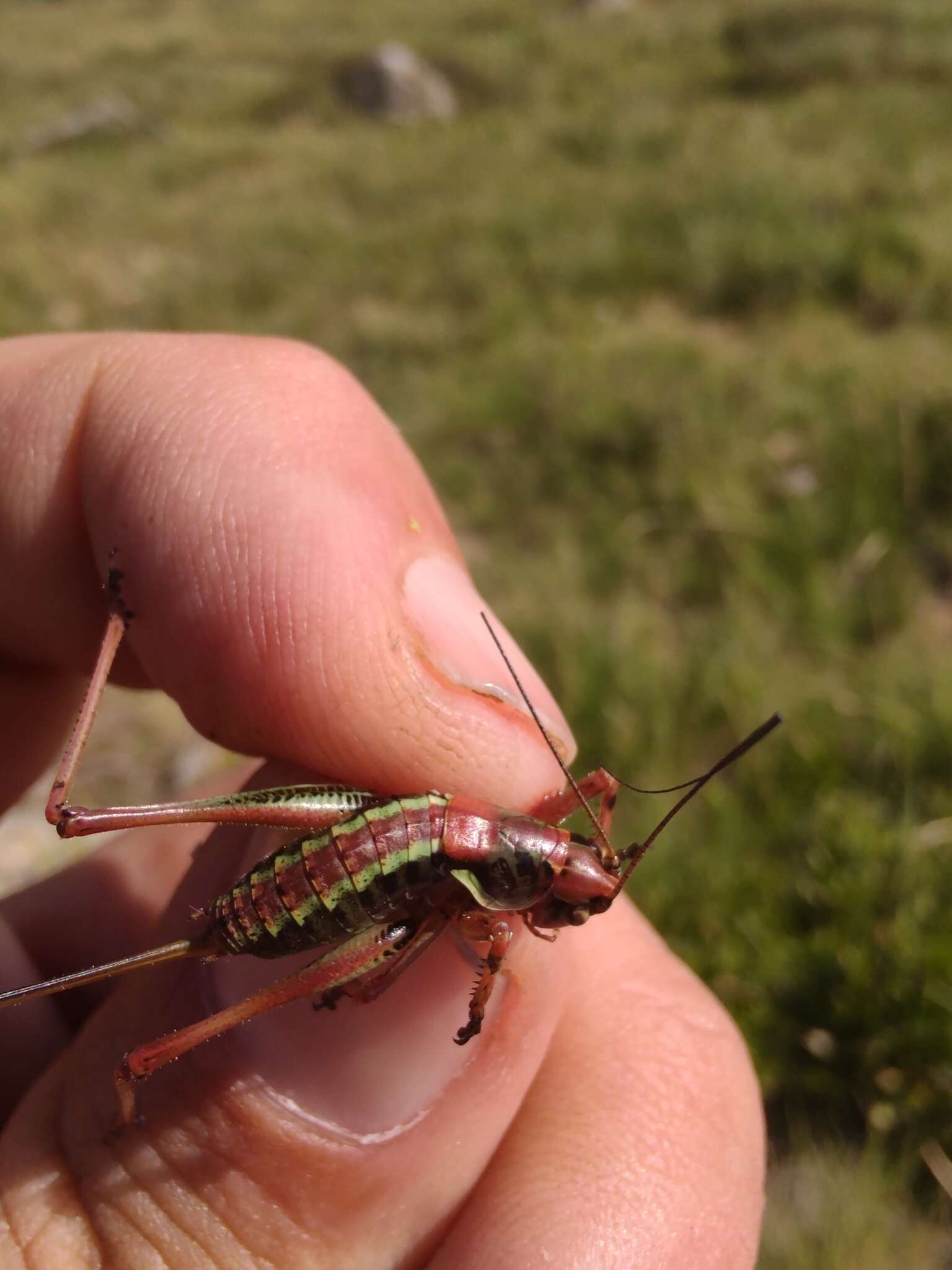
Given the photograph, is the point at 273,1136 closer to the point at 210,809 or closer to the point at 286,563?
the point at 210,809

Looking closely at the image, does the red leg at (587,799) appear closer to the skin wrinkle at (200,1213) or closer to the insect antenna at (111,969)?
the insect antenna at (111,969)

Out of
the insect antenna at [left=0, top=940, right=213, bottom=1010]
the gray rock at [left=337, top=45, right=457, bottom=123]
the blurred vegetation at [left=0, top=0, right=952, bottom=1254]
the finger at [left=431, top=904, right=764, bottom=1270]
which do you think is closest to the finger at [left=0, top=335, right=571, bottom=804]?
the insect antenna at [left=0, top=940, right=213, bottom=1010]

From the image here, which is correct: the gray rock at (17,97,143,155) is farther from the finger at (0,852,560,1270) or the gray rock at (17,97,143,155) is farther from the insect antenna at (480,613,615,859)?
the finger at (0,852,560,1270)

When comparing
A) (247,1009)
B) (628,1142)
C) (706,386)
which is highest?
(247,1009)

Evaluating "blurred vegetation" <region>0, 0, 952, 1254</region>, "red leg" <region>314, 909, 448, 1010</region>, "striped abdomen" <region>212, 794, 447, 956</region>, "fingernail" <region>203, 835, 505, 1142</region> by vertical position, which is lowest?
"blurred vegetation" <region>0, 0, 952, 1254</region>

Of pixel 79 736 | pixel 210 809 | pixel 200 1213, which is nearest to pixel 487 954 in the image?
pixel 210 809

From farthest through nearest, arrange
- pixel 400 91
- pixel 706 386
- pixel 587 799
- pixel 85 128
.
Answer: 1. pixel 85 128
2. pixel 400 91
3. pixel 706 386
4. pixel 587 799

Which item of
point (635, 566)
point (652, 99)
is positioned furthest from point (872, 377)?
point (652, 99)
